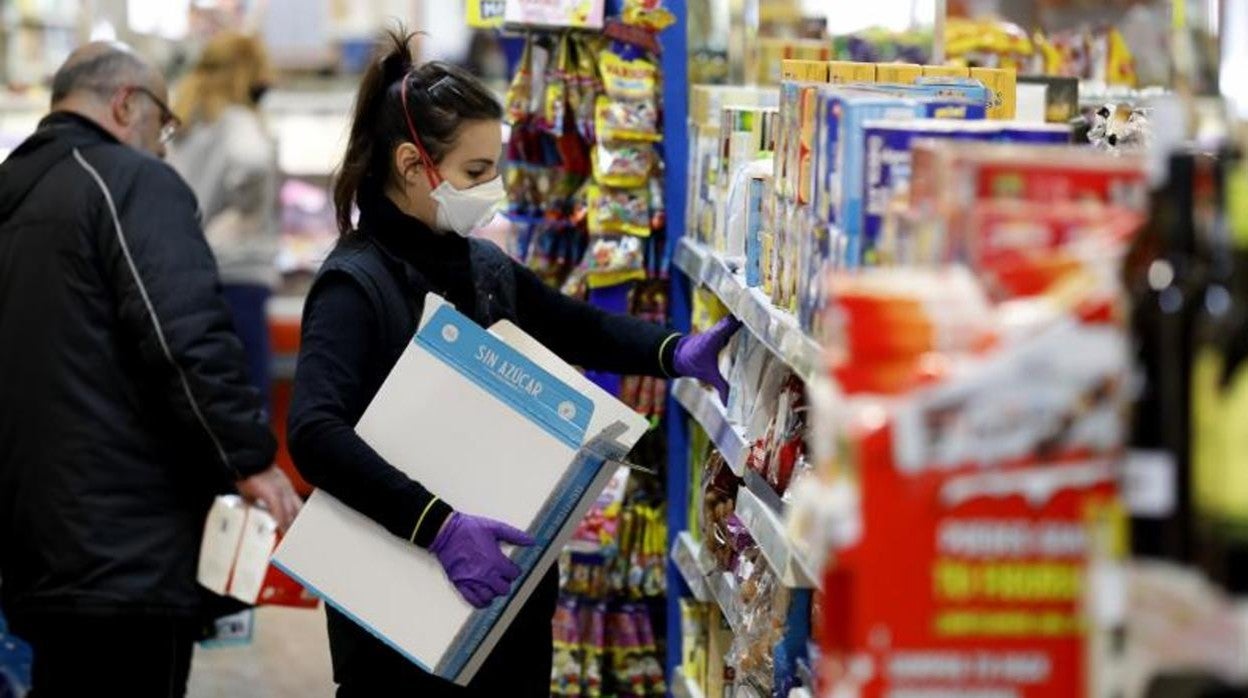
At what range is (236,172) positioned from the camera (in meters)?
8.55

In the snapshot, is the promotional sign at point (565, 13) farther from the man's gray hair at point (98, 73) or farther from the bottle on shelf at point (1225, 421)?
the bottle on shelf at point (1225, 421)

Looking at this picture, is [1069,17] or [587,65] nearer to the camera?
[587,65]

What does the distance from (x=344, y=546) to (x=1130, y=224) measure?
1941 millimetres

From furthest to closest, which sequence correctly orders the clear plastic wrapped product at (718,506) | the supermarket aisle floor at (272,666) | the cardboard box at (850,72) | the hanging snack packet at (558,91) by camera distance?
the supermarket aisle floor at (272,666), the hanging snack packet at (558,91), the clear plastic wrapped product at (718,506), the cardboard box at (850,72)

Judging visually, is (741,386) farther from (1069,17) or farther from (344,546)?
(1069,17)

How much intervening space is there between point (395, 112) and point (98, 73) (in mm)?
1221

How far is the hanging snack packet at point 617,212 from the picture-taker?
4.82 metres

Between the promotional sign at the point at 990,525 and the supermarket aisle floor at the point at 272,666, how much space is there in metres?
4.60

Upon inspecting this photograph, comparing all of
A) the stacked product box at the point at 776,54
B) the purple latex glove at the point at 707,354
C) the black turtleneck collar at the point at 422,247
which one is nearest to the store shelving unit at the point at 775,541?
the purple latex glove at the point at 707,354

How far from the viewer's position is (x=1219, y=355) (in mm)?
1700

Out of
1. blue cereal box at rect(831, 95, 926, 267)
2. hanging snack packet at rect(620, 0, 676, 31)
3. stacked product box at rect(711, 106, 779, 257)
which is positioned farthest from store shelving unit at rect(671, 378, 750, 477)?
blue cereal box at rect(831, 95, 926, 267)

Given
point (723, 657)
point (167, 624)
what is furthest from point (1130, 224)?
point (167, 624)

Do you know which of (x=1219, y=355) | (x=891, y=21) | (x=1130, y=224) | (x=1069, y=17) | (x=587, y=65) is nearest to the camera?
(x=1219, y=355)

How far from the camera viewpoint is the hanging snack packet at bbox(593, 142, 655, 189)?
4793mm
